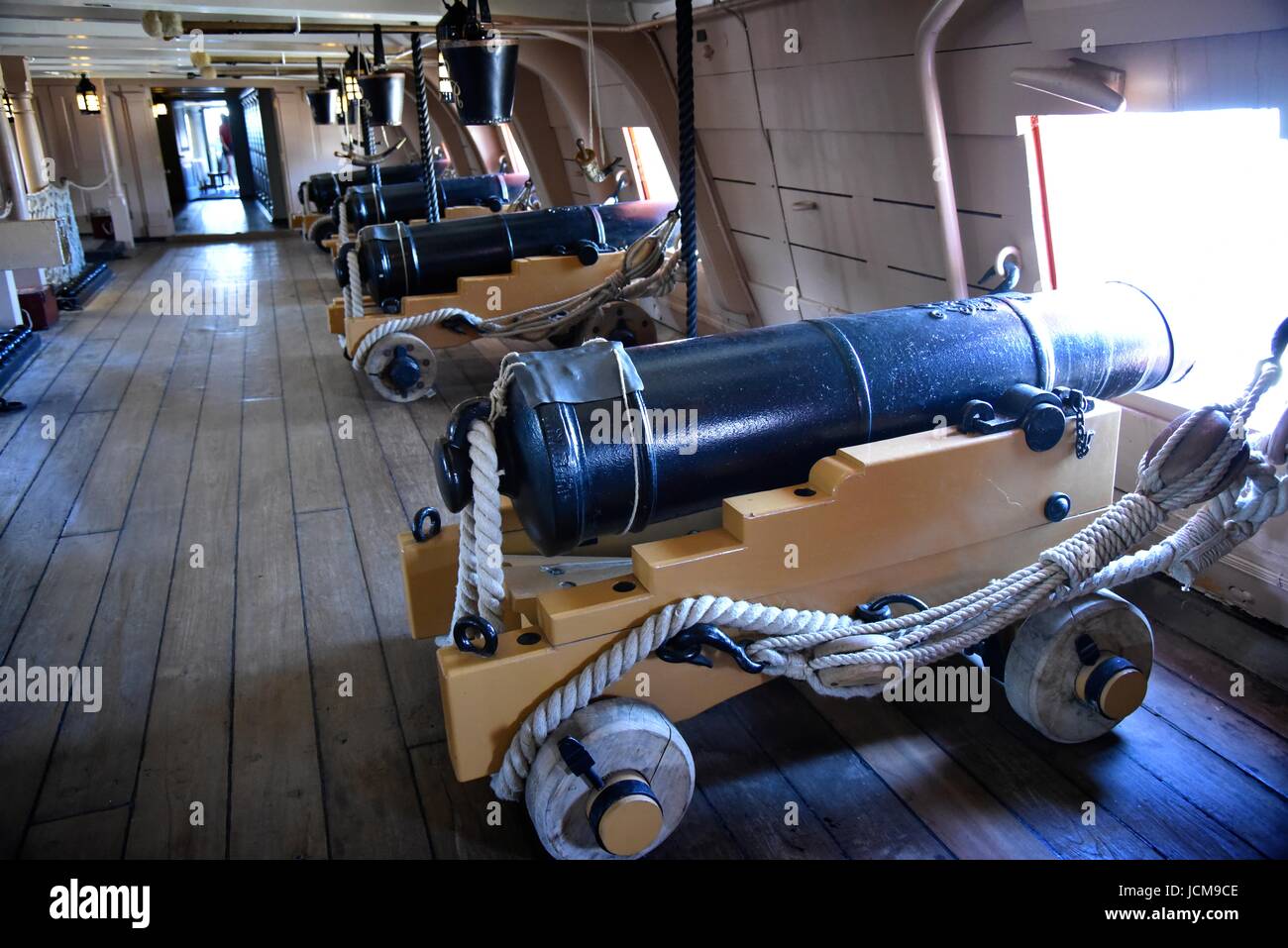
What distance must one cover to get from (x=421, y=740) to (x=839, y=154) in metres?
2.12

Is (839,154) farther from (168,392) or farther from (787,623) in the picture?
(168,392)

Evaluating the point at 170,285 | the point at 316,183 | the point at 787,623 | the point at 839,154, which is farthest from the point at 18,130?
the point at 787,623

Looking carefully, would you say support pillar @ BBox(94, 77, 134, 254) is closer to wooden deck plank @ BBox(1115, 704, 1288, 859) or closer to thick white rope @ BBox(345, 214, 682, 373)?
thick white rope @ BBox(345, 214, 682, 373)

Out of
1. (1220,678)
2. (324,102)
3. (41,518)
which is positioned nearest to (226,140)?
(324,102)

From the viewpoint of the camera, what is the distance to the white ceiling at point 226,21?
3652mm

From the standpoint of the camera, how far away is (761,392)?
5.76 ft

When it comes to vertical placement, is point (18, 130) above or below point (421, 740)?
above

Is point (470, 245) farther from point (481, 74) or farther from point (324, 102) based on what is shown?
point (324, 102)

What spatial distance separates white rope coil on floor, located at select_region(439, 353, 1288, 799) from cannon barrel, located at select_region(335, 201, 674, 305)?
9.54ft

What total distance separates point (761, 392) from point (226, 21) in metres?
4.45

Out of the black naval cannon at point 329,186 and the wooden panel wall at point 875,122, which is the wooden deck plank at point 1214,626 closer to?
the wooden panel wall at point 875,122

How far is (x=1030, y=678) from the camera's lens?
70.3 inches

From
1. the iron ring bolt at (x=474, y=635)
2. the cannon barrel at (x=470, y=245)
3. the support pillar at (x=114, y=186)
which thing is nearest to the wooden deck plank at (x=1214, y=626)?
the iron ring bolt at (x=474, y=635)

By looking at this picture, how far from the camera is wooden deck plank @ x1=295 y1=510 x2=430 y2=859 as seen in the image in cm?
169
